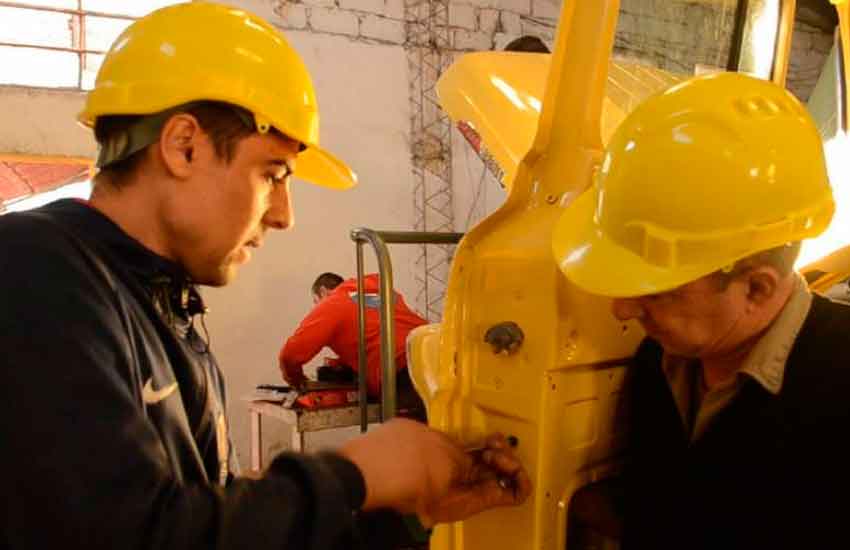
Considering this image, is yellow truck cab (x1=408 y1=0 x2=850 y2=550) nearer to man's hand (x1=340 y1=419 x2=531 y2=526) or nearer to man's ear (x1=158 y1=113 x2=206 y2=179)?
man's hand (x1=340 y1=419 x2=531 y2=526)

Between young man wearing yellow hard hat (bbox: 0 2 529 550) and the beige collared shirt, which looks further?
the beige collared shirt

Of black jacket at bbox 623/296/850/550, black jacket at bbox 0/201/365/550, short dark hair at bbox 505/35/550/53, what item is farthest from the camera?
short dark hair at bbox 505/35/550/53

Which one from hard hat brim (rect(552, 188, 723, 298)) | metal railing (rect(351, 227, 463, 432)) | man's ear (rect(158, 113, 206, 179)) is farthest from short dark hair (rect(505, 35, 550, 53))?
man's ear (rect(158, 113, 206, 179))

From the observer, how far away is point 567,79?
1.61 metres

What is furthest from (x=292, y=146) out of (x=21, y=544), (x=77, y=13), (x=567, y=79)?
(x=77, y=13)

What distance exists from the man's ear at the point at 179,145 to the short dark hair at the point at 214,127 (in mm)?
29

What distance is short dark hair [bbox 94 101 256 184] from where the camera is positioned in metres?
1.23

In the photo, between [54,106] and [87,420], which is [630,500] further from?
[54,106]

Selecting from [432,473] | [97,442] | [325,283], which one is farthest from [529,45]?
[325,283]

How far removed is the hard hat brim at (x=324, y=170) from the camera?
1.67m

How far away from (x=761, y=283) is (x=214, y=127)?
38.6 inches

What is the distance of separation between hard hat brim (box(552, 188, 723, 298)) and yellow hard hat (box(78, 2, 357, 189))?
536 mm

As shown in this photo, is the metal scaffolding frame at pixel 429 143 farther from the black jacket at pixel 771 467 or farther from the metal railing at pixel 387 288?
the black jacket at pixel 771 467

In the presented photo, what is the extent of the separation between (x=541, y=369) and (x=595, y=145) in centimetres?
52
